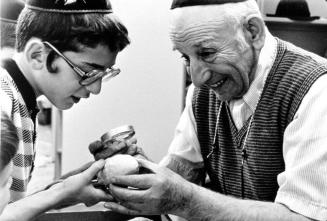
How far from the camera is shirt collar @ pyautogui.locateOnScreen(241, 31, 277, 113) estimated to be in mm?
1431

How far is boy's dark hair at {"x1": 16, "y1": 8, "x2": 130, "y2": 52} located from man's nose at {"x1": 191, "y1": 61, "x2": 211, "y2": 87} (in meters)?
0.25

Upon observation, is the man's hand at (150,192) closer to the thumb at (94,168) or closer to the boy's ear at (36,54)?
the thumb at (94,168)

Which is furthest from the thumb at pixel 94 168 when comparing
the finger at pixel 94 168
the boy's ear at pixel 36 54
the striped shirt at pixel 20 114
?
the boy's ear at pixel 36 54

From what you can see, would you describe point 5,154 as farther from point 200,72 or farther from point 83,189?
point 200,72

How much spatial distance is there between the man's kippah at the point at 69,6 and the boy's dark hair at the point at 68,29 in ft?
0.03

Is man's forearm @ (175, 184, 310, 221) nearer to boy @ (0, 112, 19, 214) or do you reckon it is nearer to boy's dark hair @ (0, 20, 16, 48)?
boy @ (0, 112, 19, 214)

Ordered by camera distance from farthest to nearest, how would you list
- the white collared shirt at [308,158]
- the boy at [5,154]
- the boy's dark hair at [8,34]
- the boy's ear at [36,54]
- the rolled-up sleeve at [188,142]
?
the rolled-up sleeve at [188,142], the boy's dark hair at [8,34], the boy's ear at [36,54], the white collared shirt at [308,158], the boy at [5,154]

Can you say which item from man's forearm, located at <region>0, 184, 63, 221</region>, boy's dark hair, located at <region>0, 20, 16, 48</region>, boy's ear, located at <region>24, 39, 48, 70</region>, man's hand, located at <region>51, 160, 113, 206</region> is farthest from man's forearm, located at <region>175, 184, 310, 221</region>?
boy's dark hair, located at <region>0, 20, 16, 48</region>

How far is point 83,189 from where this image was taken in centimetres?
128

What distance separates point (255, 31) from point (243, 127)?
287 mm

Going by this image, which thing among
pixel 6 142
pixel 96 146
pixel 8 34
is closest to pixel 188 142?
pixel 96 146

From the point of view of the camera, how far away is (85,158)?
9.50 ft

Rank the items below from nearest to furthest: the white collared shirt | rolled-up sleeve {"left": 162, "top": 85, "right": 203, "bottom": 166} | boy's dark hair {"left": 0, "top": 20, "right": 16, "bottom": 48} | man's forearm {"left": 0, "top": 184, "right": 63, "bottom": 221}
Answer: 1. man's forearm {"left": 0, "top": 184, "right": 63, "bottom": 221}
2. the white collared shirt
3. boy's dark hair {"left": 0, "top": 20, "right": 16, "bottom": 48}
4. rolled-up sleeve {"left": 162, "top": 85, "right": 203, "bottom": 166}

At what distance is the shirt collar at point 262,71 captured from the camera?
143 cm
